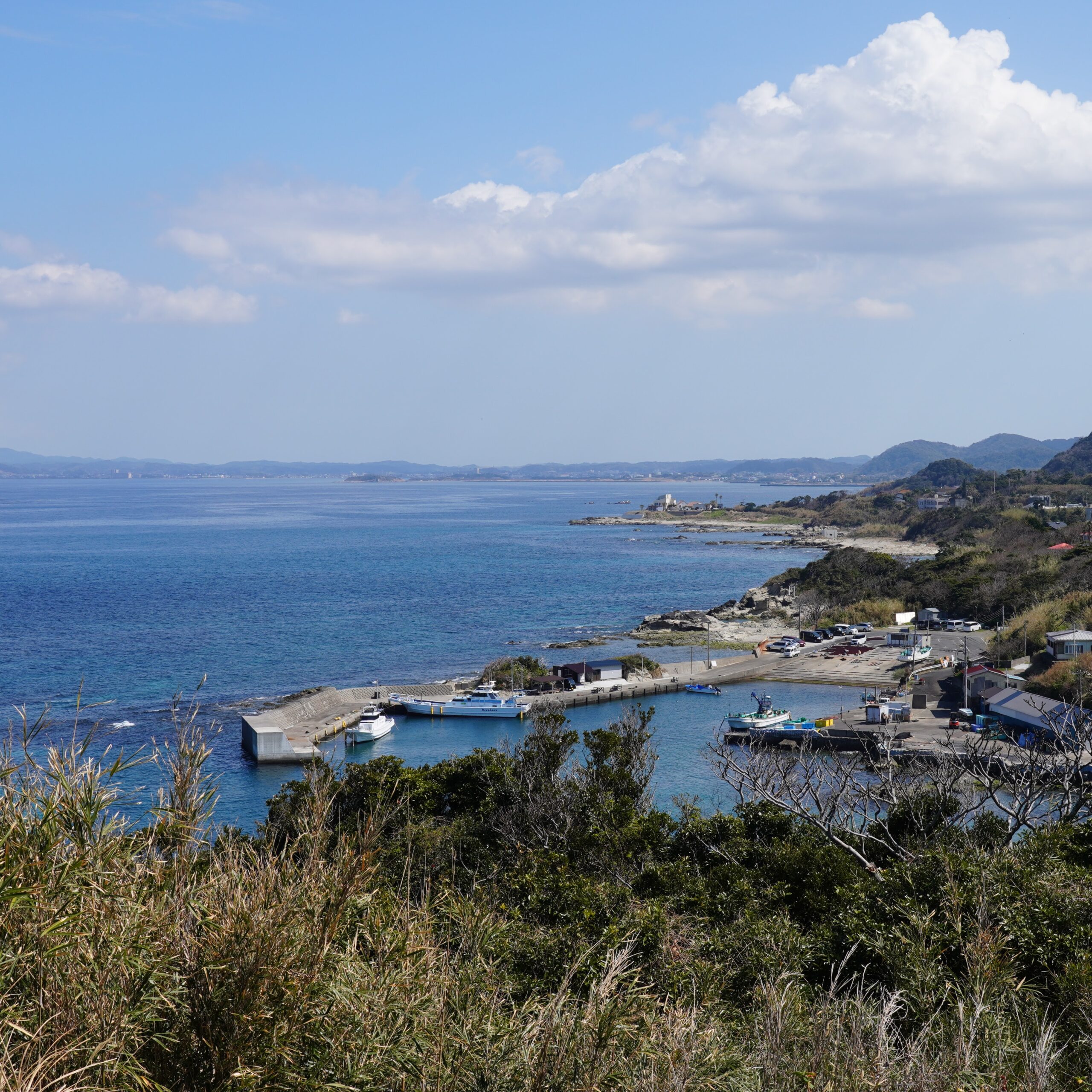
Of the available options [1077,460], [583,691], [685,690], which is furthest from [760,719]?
[1077,460]

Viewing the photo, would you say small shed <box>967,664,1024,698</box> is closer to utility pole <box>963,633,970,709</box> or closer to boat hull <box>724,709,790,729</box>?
utility pole <box>963,633,970,709</box>

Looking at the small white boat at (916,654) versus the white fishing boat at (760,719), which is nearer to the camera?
the white fishing boat at (760,719)

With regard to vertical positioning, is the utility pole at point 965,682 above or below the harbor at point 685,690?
above

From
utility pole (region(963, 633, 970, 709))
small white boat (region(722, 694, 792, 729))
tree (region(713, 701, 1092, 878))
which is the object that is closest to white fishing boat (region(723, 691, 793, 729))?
small white boat (region(722, 694, 792, 729))

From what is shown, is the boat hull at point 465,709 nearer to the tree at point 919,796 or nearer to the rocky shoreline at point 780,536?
the tree at point 919,796

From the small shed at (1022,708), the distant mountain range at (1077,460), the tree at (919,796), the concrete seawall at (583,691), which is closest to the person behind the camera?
the tree at (919,796)

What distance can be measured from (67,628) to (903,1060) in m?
44.3

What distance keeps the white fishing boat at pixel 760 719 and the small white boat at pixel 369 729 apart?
31.9 feet

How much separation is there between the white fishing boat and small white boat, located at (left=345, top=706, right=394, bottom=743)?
9.71 m

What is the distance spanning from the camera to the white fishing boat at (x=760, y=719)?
27.8 metres

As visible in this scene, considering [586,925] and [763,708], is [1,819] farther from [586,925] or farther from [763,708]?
[763,708]

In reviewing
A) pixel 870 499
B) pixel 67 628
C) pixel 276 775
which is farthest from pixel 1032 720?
pixel 870 499

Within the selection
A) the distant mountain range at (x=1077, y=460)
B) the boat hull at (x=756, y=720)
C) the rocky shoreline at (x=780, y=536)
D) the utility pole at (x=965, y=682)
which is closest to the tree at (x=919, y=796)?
the boat hull at (x=756, y=720)

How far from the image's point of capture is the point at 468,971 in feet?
17.5
